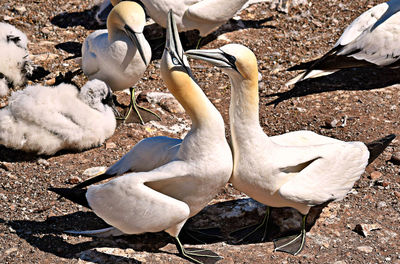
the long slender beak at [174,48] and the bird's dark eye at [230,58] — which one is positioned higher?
the long slender beak at [174,48]

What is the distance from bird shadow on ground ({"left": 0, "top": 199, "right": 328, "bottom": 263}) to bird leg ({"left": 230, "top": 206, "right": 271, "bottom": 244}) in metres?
0.05

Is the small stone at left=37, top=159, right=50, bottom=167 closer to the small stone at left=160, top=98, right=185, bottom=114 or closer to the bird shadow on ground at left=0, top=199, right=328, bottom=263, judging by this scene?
the bird shadow on ground at left=0, top=199, right=328, bottom=263

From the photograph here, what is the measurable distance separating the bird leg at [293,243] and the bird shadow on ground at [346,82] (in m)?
1.87

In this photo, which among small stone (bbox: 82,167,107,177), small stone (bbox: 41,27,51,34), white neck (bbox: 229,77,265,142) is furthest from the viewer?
Answer: small stone (bbox: 41,27,51,34)

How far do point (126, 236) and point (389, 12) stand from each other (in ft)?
11.4

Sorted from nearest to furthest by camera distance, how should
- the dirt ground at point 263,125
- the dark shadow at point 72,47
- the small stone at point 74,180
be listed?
1. the dirt ground at point 263,125
2. the small stone at point 74,180
3. the dark shadow at point 72,47

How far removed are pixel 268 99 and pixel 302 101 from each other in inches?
12.7

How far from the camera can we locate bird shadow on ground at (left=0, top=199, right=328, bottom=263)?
3.85m

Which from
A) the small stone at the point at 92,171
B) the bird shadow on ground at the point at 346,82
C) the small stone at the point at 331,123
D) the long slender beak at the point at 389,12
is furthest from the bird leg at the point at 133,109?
the long slender beak at the point at 389,12

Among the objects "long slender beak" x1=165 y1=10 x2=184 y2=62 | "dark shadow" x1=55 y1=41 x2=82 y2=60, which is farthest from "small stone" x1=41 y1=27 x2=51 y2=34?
"long slender beak" x1=165 y1=10 x2=184 y2=62

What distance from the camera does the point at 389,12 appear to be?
6.00m

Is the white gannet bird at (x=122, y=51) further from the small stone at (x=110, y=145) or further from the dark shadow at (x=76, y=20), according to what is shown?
the dark shadow at (x=76, y=20)

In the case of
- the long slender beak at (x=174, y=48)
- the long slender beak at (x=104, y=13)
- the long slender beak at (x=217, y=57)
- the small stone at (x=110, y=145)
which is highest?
the long slender beak at (x=174, y=48)

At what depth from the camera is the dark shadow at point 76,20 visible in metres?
7.21
